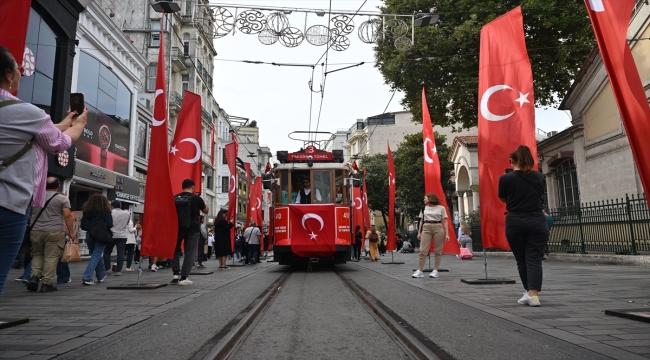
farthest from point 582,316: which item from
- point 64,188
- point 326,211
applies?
point 64,188

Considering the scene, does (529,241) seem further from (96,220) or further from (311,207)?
(96,220)

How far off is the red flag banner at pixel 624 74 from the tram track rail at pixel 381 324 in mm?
2185

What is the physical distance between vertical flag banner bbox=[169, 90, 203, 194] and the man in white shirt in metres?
2.93

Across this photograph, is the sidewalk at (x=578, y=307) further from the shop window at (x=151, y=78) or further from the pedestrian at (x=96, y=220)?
the shop window at (x=151, y=78)

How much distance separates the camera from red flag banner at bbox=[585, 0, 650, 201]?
3920 millimetres

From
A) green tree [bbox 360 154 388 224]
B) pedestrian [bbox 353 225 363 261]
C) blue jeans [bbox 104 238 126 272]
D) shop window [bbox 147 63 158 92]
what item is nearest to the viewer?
blue jeans [bbox 104 238 126 272]

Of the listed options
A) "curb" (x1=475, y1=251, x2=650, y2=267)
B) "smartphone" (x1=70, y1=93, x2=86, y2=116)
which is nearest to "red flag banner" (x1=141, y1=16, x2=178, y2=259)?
"smartphone" (x1=70, y1=93, x2=86, y2=116)

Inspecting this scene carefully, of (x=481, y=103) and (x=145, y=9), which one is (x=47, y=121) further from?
(x=145, y=9)

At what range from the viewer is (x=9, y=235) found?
2996mm

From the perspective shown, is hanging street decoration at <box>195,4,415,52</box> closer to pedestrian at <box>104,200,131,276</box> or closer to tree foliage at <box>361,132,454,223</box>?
pedestrian at <box>104,200,131,276</box>

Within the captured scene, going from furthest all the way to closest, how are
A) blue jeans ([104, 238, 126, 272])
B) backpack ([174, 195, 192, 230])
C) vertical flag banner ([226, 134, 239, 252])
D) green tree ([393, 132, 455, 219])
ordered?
green tree ([393, 132, 455, 219])
vertical flag banner ([226, 134, 239, 252])
blue jeans ([104, 238, 126, 272])
backpack ([174, 195, 192, 230])

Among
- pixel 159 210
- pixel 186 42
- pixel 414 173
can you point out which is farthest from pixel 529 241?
pixel 186 42

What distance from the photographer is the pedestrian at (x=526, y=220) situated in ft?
18.4

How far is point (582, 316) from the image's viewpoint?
4906 mm
